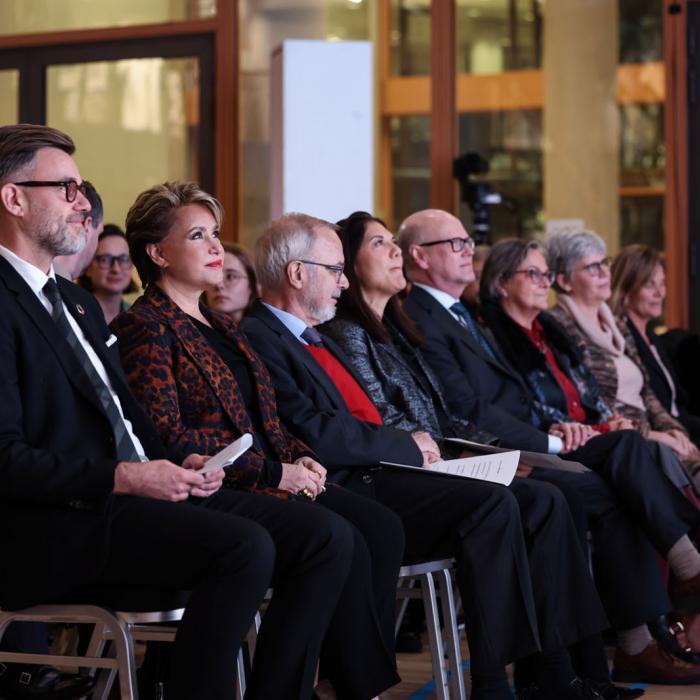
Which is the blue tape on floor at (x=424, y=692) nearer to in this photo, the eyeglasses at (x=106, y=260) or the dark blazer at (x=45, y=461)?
the dark blazer at (x=45, y=461)

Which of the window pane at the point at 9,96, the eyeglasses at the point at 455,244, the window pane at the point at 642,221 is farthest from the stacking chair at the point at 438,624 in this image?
the window pane at the point at 9,96

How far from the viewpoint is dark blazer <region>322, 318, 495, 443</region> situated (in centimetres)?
385

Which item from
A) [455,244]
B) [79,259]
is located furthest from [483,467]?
[79,259]

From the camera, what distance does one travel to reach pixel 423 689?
3824 mm

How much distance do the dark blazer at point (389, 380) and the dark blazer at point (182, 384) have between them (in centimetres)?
78

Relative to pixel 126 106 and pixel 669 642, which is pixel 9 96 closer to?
pixel 126 106

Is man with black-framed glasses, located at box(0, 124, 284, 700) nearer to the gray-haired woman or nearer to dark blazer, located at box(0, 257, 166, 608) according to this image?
dark blazer, located at box(0, 257, 166, 608)

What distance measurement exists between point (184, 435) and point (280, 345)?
0.67 meters

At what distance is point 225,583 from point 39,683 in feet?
1.75

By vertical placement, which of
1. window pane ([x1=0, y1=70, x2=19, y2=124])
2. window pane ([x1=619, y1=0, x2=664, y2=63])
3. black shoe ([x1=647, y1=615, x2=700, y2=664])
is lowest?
black shoe ([x1=647, y1=615, x2=700, y2=664])

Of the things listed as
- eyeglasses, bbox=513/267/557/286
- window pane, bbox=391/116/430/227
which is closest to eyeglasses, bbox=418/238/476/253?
eyeglasses, bbox=513/267/557/286

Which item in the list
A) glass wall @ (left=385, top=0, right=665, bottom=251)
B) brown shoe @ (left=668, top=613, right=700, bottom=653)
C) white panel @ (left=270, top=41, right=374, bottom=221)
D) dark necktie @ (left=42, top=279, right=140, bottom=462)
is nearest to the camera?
dark necktie @ (left=42, top=279, right=140, bottom=462)

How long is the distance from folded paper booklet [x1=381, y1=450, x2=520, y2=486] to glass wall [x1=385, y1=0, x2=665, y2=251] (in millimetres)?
3985

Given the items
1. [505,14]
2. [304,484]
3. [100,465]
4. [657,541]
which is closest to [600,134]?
[505,14]
